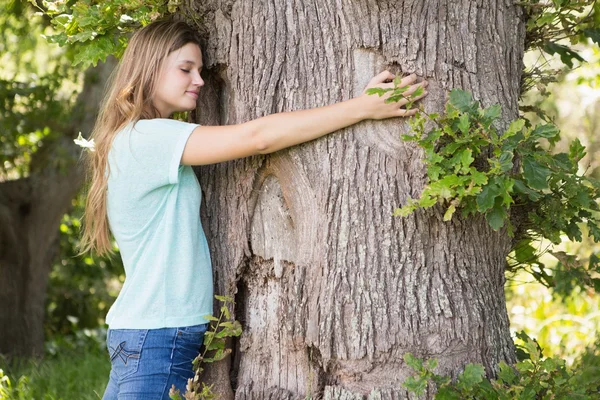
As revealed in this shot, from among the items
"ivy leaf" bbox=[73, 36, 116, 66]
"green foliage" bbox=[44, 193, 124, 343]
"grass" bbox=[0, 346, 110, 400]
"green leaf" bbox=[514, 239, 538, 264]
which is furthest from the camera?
"green foliage" bbox=[44, 193, 124, 343]

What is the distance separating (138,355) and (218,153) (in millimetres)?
816

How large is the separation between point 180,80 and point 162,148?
367 millimetres

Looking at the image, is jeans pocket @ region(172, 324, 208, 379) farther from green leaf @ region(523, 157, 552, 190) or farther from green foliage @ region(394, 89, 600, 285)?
green leaf @ region(523, 157, 552, 190)

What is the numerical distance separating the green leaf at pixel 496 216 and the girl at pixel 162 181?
47 centimetres

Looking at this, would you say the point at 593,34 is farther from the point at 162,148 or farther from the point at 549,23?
the point at 162,148

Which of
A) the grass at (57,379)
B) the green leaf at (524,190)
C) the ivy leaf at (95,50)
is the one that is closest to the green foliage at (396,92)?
the green leaf at (524,190)

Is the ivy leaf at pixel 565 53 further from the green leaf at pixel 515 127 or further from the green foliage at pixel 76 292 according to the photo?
the green foliage at pixel 76 292

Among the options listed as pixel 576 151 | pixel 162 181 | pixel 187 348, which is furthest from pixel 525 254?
pixel 162 181

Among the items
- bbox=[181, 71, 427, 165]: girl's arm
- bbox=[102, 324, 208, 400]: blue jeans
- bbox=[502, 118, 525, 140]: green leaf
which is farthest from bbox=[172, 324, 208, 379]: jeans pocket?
bbox=[502, 118, 525, 140]: green leaf

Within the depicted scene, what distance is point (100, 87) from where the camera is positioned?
6.82 meters

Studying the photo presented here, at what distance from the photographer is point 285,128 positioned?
9.15 ft

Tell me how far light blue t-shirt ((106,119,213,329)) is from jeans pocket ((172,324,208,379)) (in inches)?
1.5

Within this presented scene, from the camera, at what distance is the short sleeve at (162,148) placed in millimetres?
2816

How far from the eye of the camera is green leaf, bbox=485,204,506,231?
2.63 metres
